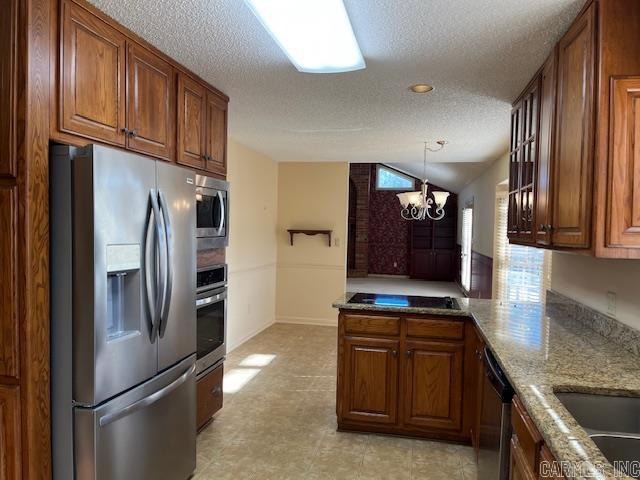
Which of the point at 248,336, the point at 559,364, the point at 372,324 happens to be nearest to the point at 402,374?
the point at 372,324

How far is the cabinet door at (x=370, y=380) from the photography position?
9.23 ft

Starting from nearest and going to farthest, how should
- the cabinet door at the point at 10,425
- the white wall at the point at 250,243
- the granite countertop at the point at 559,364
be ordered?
1. the granite countertop at the point at 559,364
2. the cabinet door at the point at 10,425
3. the white wall at the point at 250,243

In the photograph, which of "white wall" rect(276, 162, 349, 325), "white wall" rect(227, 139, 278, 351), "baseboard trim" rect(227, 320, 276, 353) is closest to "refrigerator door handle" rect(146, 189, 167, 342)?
"white wall" rect(227, 139, 278, 351)

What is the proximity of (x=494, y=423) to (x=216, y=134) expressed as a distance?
235 centimetres

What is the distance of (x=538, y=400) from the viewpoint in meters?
1.35

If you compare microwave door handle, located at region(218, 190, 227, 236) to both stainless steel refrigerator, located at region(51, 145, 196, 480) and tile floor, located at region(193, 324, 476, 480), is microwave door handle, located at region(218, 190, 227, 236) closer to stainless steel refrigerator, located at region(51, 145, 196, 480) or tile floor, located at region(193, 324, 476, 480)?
stainless steel refrigerator, located at region(51, 145, 196, 480)

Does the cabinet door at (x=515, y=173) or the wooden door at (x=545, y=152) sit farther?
the cabinet door at (x=515, y=173)

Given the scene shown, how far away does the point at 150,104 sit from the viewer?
220 centimetres

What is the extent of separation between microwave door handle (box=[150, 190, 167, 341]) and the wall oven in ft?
2.12

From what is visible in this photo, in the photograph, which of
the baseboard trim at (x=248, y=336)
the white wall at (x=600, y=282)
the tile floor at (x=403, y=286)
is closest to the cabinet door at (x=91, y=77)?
the white wall at (x=600, y=282)

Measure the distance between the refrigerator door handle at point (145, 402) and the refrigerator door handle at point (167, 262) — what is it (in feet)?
0.90

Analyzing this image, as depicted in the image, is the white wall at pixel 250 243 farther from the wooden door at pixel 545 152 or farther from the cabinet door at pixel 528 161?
the wooden door at pixel 545 152

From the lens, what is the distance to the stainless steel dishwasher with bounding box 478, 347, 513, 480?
173 cm

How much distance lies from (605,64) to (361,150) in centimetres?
342
